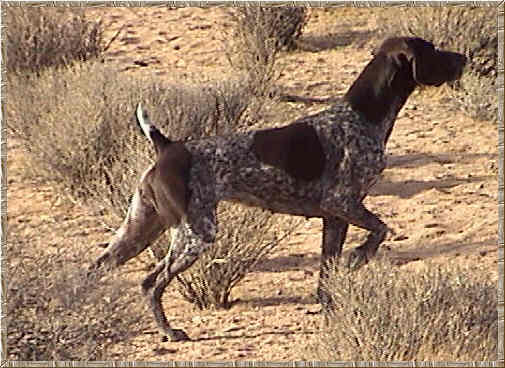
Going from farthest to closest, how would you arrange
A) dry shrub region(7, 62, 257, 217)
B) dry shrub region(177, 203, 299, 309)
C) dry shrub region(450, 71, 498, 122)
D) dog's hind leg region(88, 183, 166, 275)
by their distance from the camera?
dry shrub region(450, 71, 498, 122)
dry shrub region(7, 62, 257, 217)
dry shrub region(177, 203, 299, 309)
dog's hind leg region(88, 183, 166, 275)

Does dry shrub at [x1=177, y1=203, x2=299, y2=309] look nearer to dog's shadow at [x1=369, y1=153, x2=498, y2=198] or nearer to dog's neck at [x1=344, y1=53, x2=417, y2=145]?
dog's neck at [x1=344, y1=53, x2=417, y2=145]

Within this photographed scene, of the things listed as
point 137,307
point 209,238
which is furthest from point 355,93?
point 137,307

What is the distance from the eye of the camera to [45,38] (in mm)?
12094

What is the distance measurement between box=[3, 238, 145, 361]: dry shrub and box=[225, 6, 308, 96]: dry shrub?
5.36 m

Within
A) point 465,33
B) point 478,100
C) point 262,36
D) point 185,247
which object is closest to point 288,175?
point 185,247

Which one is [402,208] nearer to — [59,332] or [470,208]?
[470,208]

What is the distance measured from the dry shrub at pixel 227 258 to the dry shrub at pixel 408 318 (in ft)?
3.92

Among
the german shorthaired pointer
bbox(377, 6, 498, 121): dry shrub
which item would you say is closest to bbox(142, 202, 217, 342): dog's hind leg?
the german shorthaired pointer

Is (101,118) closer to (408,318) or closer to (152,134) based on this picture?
(152,134)


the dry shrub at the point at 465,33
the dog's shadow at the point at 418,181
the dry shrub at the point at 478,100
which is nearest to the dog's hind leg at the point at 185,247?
the dog's shadow at the point at 418,181

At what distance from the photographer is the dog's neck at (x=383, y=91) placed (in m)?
7.77

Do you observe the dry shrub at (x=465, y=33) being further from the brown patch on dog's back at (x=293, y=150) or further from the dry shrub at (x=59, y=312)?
the dry shrub at (x=59, y=312)

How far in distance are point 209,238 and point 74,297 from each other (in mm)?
1003

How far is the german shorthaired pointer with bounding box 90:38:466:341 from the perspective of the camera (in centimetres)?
738
